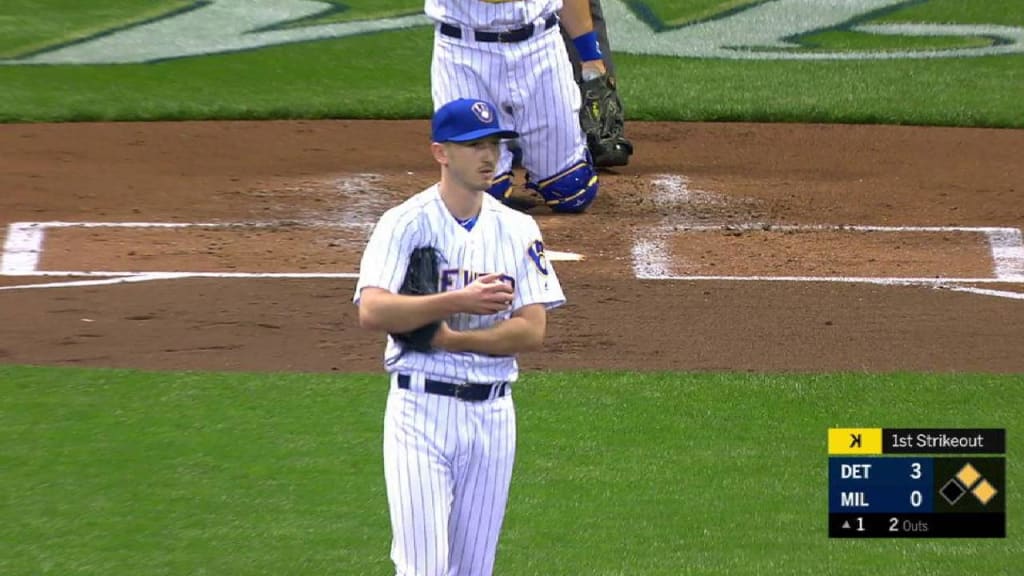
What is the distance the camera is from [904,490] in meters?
6.30

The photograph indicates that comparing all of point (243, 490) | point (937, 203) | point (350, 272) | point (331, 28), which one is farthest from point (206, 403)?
point (331, 28)

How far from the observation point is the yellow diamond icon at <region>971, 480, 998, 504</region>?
636 centimetres

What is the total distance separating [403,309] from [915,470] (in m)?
2.49

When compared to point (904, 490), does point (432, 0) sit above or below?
above

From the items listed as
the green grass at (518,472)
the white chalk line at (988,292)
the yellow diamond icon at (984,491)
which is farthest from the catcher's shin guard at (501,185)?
the yellow diamond icon at (984,491)

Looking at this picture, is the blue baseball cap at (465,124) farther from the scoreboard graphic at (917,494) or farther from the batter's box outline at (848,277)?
the batter's box outline at (848,277)

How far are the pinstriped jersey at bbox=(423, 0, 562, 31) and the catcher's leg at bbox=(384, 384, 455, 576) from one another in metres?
4.74

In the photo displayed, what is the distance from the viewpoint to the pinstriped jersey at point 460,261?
4770 mm

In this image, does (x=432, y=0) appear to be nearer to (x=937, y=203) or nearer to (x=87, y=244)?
(x=87, y=244)

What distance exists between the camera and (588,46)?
10602 millimetres

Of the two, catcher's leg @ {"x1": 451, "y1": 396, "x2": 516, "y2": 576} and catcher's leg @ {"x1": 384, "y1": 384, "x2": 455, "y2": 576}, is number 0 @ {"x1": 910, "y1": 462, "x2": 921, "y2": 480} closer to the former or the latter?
catcher's leg @ {"x1": 451, "y1": 396, "x2": 516, "y2": 576}

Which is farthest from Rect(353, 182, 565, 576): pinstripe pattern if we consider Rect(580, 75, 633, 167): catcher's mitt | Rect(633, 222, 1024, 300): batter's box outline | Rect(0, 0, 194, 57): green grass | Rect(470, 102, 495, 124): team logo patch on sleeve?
Rect(0, 0, 194, 57): green grass

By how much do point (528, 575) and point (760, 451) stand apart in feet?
4.79

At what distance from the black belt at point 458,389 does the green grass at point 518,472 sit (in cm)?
124
